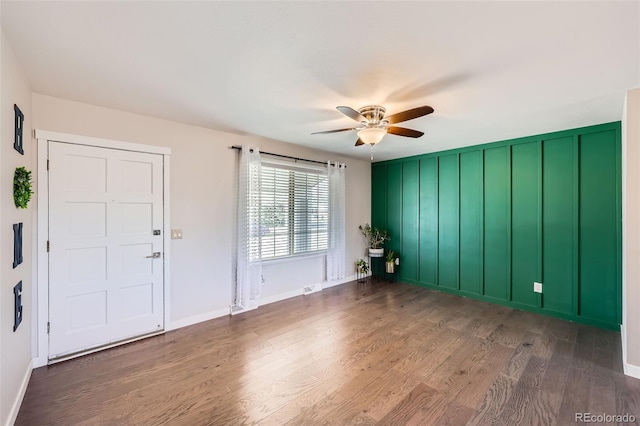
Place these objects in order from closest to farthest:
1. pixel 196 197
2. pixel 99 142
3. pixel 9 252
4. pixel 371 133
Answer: pixel 9 252 < pixel 371 133 < pixel 99 142 < pixel 196 197

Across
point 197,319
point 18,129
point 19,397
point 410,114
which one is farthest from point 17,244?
point 410,114

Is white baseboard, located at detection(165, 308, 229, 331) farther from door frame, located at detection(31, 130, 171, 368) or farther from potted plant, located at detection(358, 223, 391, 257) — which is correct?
potted plant, located at detection(358, 223, 391, 257)

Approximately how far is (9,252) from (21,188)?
0.44m

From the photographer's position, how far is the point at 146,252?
3.04m

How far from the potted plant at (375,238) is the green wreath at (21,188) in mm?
4571

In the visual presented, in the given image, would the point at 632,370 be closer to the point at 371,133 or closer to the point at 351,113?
Answer: the point at 371,133

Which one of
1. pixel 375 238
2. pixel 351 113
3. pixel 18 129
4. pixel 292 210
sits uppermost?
pixel 351 113

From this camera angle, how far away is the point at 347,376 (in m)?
2.31

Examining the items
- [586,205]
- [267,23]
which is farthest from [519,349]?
[267,23]

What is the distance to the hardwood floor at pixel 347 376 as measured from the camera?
6.19 ft

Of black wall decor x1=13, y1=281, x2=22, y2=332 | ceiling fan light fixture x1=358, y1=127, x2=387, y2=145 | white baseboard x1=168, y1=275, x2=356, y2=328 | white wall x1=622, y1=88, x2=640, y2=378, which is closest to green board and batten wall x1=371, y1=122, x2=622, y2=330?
white wall x1=622, y1=88, x2=640, y2=378

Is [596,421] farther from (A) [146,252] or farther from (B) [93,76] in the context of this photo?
(B) [93,76]

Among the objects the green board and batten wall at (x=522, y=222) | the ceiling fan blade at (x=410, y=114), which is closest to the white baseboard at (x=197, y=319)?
the ceiling fan blade at (x=410, y=114)

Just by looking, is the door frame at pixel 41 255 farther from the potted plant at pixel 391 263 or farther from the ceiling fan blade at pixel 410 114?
the potted plant at pixel 391 263
